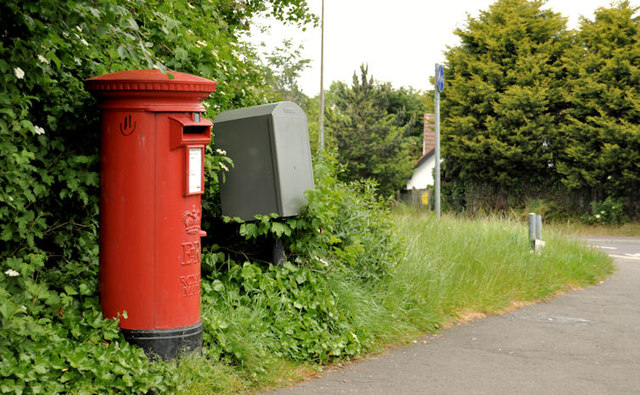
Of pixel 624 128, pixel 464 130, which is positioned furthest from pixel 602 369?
pixel 464 130

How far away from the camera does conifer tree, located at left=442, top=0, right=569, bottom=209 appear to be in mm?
27859

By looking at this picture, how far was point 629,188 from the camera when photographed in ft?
85.7

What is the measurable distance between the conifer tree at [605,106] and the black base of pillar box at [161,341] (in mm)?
22997

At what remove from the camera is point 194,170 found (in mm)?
4840

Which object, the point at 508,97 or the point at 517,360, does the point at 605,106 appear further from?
the point at 517,360

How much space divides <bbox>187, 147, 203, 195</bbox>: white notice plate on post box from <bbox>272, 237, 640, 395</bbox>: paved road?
150cm

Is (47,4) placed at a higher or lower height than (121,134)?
higher

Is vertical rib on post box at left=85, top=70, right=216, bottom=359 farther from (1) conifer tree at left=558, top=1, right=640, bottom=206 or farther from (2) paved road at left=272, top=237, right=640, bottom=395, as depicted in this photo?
(1) conifer tree at left=558, top=1, right=640, bottom=206

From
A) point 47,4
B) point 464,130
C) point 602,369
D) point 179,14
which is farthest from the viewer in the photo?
point 464,130

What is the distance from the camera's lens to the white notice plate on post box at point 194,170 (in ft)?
15.7

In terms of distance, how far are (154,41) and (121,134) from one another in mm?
1539

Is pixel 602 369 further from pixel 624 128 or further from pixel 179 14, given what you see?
pixel 624 128

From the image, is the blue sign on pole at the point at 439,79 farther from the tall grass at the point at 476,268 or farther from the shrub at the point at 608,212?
the shrub at the point at 608,212

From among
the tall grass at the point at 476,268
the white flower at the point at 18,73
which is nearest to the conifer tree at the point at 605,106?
the tall grass at the point at 476,268
